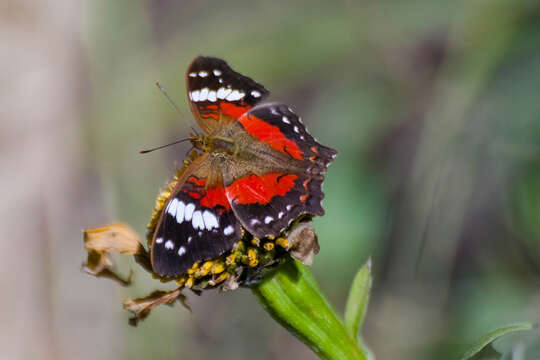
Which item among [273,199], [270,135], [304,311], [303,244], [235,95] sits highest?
[235,95]

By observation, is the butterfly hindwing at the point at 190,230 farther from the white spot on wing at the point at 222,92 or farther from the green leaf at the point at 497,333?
the green leaf at the point at 497,333

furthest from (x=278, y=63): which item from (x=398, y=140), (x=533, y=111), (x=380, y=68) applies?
(x=533, y=111)

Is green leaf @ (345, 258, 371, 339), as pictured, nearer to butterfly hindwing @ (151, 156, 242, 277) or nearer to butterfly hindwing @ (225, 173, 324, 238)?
butterfly hindwing @ (225, 173, 324, 238)

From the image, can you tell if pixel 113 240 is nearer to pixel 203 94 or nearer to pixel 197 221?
pixel 197 221

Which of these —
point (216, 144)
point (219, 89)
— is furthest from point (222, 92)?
point (216, 144)

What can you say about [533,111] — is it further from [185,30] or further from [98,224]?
[98,224]

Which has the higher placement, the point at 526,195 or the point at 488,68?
the point at 488,68

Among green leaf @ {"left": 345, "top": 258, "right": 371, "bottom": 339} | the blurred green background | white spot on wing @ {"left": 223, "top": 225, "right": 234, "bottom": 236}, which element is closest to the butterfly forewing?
white spot on wing @ {"left": 223, "top": 225, "right": 234, "bottom": 236}
